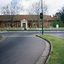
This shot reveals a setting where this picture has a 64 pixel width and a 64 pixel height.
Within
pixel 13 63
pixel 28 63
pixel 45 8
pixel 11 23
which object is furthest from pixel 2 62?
pixel 11 23

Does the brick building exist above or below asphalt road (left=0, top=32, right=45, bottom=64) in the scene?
above

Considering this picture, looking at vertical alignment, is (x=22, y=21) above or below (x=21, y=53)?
above

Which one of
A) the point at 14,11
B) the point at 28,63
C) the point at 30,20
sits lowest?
the point at 28,63

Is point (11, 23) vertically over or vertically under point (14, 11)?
under

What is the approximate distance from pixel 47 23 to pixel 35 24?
17.0 ft

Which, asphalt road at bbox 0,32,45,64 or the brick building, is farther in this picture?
the brick building

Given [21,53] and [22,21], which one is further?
[22,21]

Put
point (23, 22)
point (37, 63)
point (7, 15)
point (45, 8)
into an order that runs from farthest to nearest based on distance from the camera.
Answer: point (23, 22) < point (7, 15) < point (45, 8) < point (37, 63)

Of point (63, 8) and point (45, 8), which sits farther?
point (63, 8)

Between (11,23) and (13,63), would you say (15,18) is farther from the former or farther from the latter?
(13,63)

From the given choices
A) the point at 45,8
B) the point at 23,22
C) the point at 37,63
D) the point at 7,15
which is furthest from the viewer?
the point at 23,22

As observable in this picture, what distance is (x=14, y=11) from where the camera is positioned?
40.3 metres

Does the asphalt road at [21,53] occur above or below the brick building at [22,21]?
below

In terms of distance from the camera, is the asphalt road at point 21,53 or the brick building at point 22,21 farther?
the brick building at point 22,21
